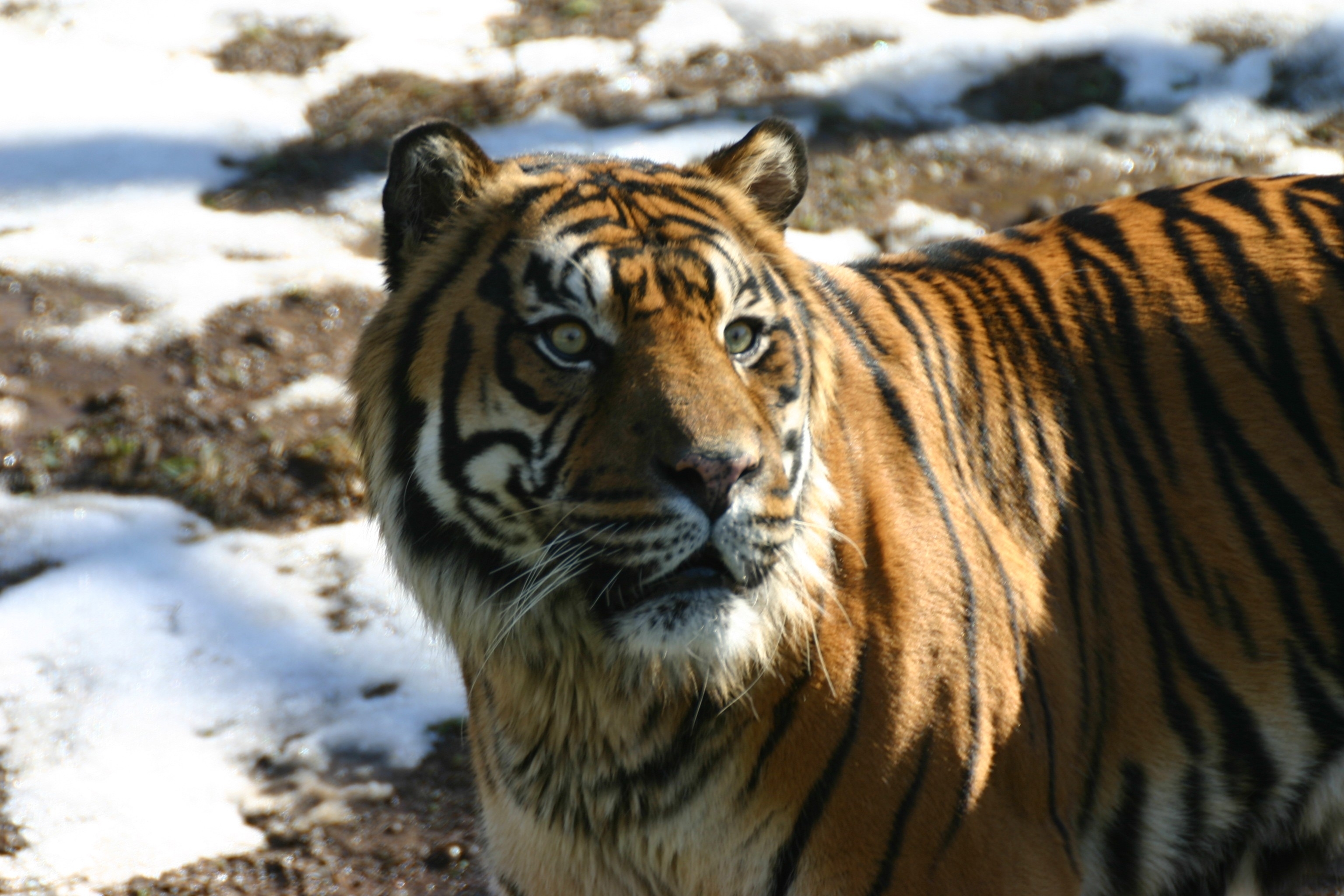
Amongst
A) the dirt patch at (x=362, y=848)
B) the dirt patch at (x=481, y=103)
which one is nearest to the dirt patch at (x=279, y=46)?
the dirt patch at (x=481, y=103)

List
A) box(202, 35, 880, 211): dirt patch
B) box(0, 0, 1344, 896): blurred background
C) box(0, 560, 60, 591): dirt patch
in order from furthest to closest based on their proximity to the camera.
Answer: box(202, 35, 880, 211): dirt patch → box(0, 560, 60, 591): dirt patch → box(0, 0, 1344, 896): blurred background

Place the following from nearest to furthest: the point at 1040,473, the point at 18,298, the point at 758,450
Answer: the point at 758,450 < the point at 1040,473 < the point at 18,298

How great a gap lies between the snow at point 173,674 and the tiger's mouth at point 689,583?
953mm

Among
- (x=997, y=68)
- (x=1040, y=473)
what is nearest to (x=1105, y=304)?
(x=1040, y=473)

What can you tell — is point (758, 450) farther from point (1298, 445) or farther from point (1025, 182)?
point (1025, 182)

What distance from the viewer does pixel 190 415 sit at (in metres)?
3.23

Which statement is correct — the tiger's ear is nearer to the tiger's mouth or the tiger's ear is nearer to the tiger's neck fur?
the tiger's neck fur

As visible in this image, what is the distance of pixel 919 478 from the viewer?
5.78ft

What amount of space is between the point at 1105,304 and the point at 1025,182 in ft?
8.52

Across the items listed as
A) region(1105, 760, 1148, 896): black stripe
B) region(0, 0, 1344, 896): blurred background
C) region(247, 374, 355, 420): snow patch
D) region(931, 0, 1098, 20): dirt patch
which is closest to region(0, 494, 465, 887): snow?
region(0, 0, 1344, 896): blurred background

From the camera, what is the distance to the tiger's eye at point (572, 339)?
1.55 meters

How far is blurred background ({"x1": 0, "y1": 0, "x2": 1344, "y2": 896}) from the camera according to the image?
245 cm

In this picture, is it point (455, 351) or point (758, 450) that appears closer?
point (758, 450)

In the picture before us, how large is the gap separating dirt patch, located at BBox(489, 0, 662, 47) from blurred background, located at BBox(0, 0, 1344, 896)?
0.06 ft
